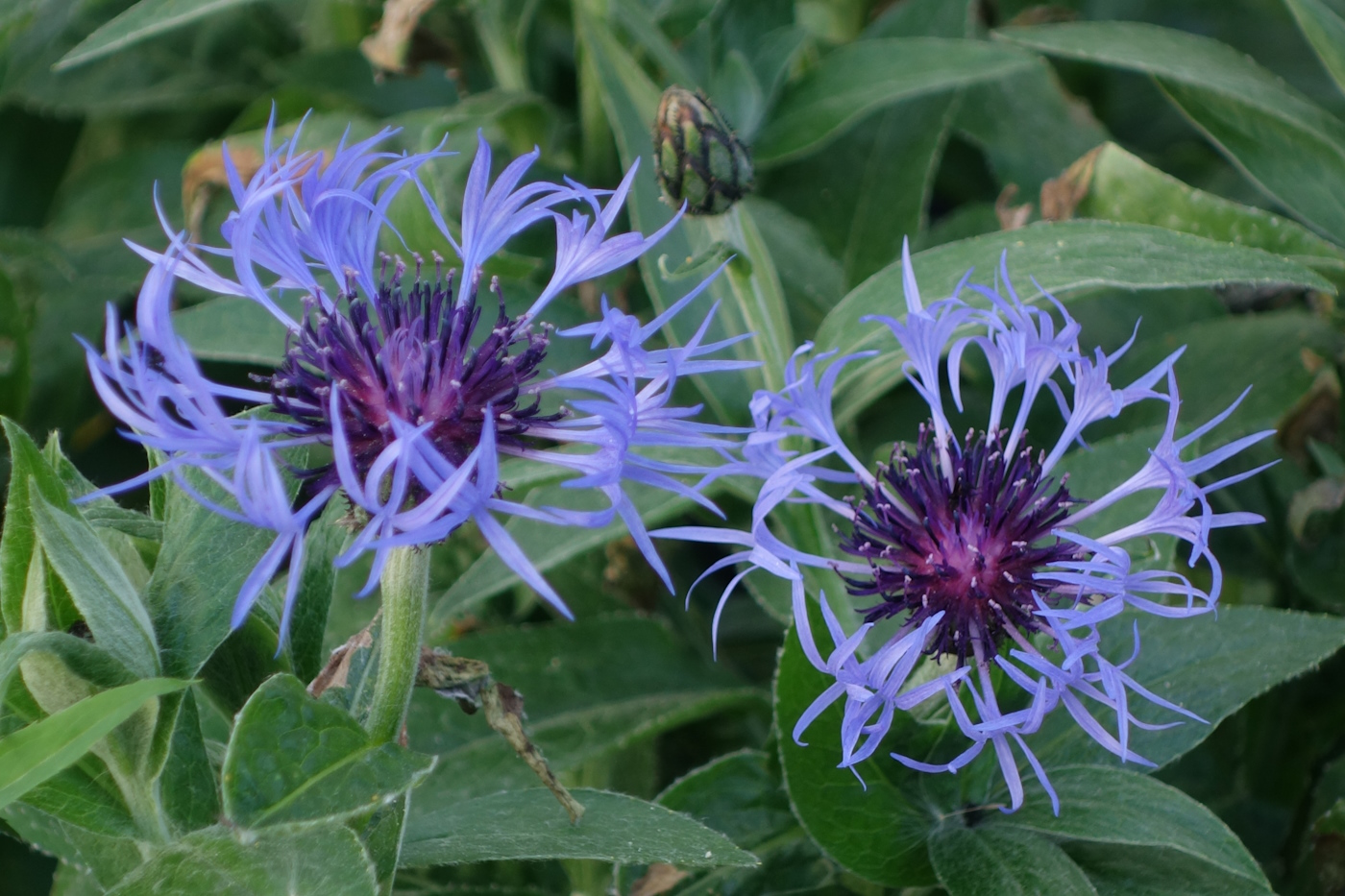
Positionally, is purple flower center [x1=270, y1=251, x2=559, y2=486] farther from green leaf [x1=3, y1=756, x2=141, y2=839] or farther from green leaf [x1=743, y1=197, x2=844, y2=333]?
green leaf [x1=743, y1=197, x2=844, y2=333]

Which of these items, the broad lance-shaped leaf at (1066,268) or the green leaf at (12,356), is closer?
the broad lance-shaped leaf at (1066,268)

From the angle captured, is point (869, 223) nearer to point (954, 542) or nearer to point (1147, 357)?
point (1147, 357)

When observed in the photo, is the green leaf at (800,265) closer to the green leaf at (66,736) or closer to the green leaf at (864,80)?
the green leaf at (864,80)

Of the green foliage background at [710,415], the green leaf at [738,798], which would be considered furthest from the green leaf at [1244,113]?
the green leaf at [738,798]

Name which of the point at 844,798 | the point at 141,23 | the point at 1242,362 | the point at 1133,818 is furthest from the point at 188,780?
the point at 1242,362

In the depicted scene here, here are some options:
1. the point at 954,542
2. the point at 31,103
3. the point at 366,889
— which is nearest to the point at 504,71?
the point at 31,103

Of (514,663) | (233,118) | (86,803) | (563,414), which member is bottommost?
(514,663)

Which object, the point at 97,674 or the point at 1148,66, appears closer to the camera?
the point at 97,674
